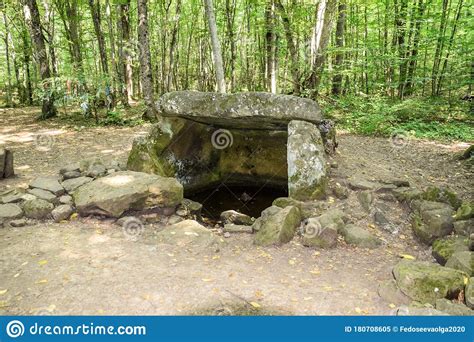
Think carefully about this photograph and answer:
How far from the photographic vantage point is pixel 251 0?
1266 cm

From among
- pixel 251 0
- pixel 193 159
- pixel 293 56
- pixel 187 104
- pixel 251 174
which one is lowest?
pixel 251 174

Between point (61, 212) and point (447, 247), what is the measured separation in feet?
16.4

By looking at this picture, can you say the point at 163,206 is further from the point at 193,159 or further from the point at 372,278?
the point at 372,278

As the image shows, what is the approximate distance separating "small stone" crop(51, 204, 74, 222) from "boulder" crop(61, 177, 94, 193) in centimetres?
52

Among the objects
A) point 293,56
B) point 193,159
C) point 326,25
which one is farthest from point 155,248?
point 293,56

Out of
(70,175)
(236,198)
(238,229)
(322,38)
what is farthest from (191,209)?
(322,38)

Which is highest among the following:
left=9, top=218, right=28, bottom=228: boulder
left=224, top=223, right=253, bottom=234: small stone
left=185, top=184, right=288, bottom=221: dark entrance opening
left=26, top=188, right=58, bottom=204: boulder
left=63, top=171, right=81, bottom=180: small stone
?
left=63, top=171, right=81, bottom=180: small stone

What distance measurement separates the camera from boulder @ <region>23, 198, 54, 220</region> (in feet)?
16.2

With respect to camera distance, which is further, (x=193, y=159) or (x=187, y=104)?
(x=193, y=159)

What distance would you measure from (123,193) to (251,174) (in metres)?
3.87

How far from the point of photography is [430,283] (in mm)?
3291

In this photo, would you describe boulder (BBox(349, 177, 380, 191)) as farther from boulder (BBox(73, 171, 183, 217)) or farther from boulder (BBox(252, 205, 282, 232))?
boulder (BBox(73, 171, 183, 217))

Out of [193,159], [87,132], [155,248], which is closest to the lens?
[155,248]

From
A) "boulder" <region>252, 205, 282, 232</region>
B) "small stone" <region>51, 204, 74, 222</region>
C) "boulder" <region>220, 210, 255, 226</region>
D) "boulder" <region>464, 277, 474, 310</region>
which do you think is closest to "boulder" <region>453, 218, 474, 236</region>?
"boulder" <region>464, 277, 474, 310</region>
